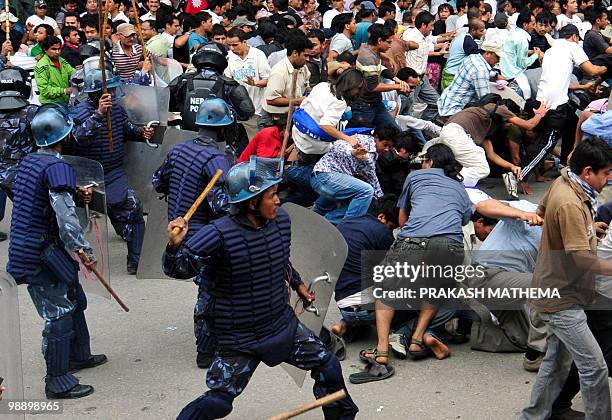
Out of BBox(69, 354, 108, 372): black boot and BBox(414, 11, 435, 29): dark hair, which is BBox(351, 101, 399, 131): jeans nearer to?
BBox(414, 11, 435, 29): dark hair

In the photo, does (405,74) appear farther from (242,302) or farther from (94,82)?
(242,302)

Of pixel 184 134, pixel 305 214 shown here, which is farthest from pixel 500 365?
pixel 184 134

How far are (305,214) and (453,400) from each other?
136 cm

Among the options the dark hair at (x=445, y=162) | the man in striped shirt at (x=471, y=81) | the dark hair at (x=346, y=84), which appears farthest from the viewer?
the man in striped shirt at (x=471, y=81)

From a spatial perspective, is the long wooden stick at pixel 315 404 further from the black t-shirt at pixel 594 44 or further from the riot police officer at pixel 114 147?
the black t-shirt at pixel 594 44

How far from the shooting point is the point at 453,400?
19.6ft

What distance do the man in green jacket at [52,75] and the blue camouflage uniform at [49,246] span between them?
4511 mm

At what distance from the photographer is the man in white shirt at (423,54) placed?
36.8 ft

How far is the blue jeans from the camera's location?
814cm

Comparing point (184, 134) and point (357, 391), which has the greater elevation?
point (184, 134)

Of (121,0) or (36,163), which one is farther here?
(121,0)

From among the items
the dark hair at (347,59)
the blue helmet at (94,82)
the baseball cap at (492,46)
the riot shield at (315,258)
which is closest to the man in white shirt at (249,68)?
the dark hair at (347,59)

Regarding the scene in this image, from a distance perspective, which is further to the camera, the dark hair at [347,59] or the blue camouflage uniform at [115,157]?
the dark hair at [347,59]

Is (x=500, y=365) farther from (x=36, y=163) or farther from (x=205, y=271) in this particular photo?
(x=36, y=163)
